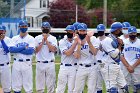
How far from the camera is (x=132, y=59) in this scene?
45.9 feet

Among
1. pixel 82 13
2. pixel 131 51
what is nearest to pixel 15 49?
pixel 131 51

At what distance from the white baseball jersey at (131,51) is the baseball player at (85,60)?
1.17m

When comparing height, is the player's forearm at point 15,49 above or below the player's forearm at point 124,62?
above

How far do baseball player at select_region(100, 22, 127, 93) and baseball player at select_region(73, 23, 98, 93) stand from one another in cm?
36

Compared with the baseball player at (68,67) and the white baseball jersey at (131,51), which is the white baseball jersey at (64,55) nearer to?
the baseball player at (68,67)

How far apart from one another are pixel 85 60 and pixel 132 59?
5.20ft

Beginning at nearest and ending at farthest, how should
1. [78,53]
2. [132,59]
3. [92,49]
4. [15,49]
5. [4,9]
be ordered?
[92,49]
[78,53]
[15,49]
[132,59]
[4,9]

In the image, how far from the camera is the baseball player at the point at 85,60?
13.0m

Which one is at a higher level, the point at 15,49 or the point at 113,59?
the point at 15,49

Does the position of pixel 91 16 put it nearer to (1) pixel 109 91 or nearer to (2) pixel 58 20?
(2) pixel 58 20

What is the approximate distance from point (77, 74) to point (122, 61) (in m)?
1.42

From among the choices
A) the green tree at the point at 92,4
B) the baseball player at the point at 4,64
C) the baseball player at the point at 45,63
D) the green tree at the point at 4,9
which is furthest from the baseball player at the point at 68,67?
the green tree at the point at 92,4

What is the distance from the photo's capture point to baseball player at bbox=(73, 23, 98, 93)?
42.6 feet

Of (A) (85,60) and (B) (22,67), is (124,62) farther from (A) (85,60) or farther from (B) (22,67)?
(B) (22,67)
